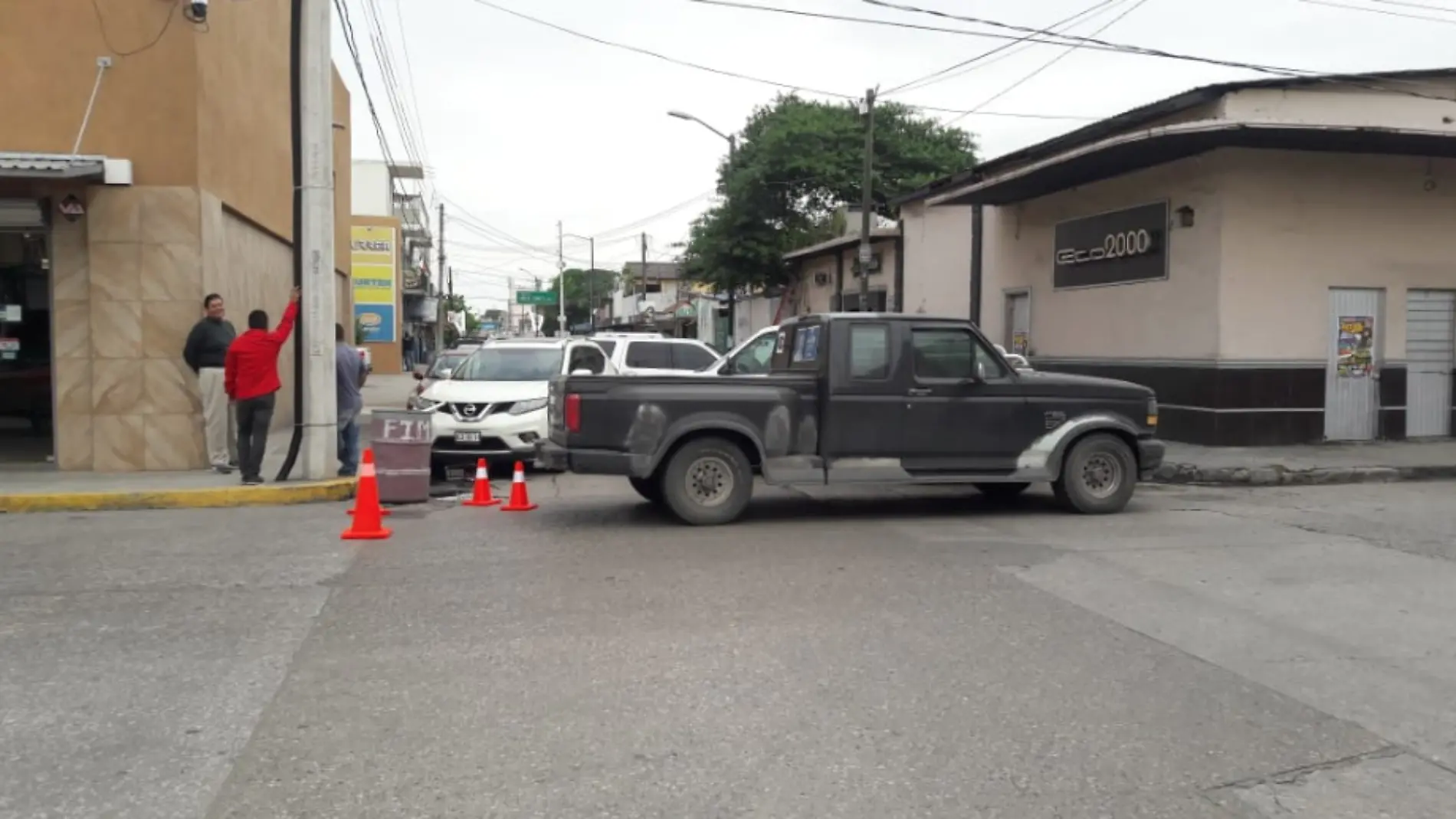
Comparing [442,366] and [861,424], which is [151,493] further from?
[442,366]

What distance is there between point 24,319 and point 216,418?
3058 mm

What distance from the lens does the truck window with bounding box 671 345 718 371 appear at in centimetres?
1662

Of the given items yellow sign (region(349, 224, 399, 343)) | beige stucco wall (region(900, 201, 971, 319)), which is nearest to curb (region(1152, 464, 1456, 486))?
beige stucco wall (region(900, 201, 971, 319))

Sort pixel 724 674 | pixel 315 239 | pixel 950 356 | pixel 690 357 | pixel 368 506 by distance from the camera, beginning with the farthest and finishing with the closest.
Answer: pixel 690 357
pixel 315 239
pixel 950 356
pixel 368 506
pixel 724 674

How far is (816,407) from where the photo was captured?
33.4ft

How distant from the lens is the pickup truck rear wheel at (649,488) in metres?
10.6

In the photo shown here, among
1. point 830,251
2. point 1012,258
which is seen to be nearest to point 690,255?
point 830,251

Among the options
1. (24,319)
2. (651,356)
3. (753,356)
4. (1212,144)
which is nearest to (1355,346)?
(1212,144)

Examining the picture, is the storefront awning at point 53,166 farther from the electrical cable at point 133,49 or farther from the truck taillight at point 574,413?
the truck taillight at point 574,413

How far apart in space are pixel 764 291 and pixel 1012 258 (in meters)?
17.8

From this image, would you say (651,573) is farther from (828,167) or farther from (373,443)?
(828,167)

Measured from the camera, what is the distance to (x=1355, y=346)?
16.5 meters

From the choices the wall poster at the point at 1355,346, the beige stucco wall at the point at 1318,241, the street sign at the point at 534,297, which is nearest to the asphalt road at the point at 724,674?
the beige stucco wall at the point at 1318,241

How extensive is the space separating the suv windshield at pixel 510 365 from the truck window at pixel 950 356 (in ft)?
18.1
